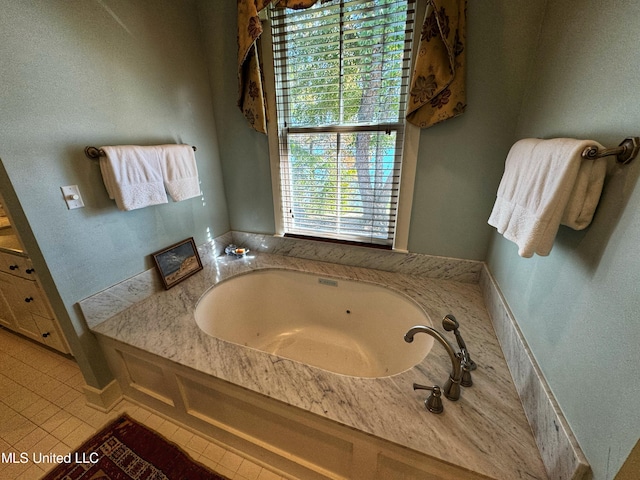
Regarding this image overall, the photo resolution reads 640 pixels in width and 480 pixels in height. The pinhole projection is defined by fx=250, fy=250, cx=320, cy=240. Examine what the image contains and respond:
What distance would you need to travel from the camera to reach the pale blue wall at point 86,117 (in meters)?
1.00

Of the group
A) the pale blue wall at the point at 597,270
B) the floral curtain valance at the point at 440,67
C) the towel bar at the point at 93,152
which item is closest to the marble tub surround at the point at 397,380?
the pale blue wall at the point at 597,270

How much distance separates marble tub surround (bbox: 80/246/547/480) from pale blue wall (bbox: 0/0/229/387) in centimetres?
24

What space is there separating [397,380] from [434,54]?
5.00ft

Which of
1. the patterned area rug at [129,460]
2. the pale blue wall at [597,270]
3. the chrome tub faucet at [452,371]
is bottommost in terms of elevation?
the patterned area rug at [129,460]

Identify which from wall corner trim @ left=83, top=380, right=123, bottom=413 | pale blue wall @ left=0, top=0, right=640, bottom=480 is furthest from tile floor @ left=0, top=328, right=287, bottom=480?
pale blue wall @ left=0, top=0, right=640, bottom=480

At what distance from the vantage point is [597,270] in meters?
0.66

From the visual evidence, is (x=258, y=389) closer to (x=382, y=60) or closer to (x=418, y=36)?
(x=382, y=60)

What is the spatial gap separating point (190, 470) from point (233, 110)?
2.13 metres

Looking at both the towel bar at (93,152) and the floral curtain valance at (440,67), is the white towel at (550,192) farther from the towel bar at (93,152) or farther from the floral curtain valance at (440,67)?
the towel bar at (93,152)

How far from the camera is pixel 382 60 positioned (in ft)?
4.50

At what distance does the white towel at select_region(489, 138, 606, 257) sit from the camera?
0.67 metres

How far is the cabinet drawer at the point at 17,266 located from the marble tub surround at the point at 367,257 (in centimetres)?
121

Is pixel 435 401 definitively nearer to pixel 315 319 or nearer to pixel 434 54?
pixel 315 319

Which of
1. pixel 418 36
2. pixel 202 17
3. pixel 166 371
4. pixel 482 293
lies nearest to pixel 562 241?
pixel 482 293
